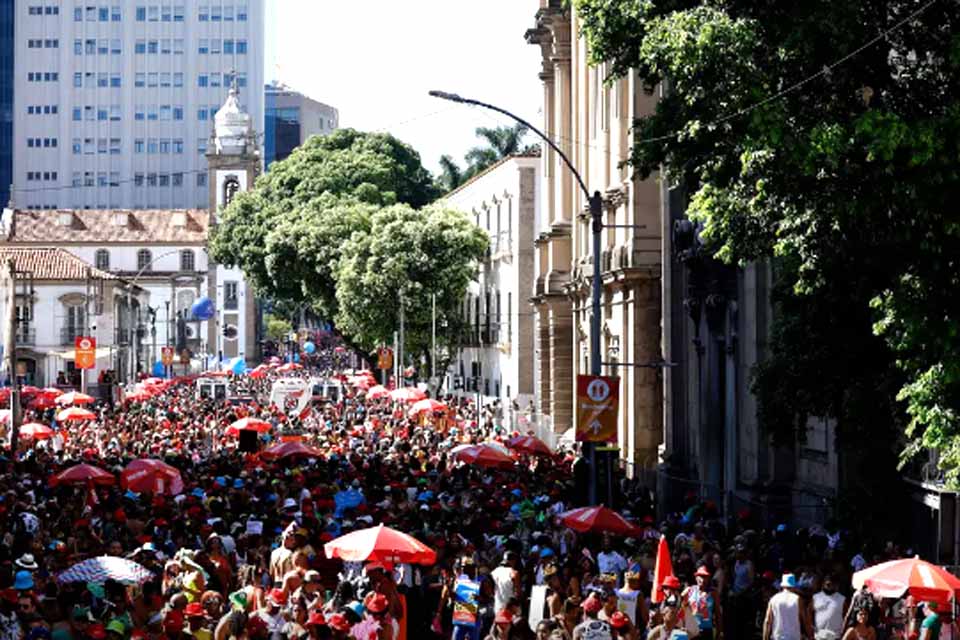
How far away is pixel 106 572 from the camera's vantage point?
57.4 feet

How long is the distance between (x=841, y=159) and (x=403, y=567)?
20.3 feet

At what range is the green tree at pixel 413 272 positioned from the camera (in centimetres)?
7075

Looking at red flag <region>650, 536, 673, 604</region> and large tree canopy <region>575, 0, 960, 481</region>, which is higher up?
large tree canopy <region>575, 0, 960, 481</region>

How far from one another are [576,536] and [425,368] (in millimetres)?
53638

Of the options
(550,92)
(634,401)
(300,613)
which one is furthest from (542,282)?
(300,613)

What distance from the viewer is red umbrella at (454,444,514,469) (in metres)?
32.6

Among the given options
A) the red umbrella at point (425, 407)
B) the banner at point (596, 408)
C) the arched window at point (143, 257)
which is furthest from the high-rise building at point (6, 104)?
the banner at point (596, 408)

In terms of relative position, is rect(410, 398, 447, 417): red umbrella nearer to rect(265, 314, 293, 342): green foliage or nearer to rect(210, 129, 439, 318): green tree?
rect(210, 129, 439, 318): green tree

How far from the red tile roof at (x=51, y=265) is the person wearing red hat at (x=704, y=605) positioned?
84.6 m

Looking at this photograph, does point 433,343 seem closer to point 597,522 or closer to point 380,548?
point 597,522

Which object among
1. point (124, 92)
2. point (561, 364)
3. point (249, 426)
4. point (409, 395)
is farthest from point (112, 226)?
point (249, 426)

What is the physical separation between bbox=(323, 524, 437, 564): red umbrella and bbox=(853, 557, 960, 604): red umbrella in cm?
449

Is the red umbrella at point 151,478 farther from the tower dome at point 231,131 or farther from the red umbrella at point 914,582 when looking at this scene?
the tower dome at point 231,131

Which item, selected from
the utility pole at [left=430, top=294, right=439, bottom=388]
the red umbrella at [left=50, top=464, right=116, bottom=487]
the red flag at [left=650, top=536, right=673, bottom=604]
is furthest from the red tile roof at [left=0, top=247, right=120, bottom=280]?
the red flag at [left=650, top=536, right=673, bottom=604]
